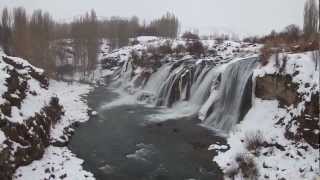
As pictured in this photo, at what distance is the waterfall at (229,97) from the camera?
67.7 feet

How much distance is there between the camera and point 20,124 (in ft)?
53.2

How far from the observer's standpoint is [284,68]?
62.4 feet

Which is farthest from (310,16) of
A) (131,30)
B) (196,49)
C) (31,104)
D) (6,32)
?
(131,30)

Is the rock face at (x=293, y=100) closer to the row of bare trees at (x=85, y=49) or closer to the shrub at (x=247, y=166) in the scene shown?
the shrub at (x=247, y=166)

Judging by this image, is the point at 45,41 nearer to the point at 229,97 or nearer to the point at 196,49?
the point at 196,49

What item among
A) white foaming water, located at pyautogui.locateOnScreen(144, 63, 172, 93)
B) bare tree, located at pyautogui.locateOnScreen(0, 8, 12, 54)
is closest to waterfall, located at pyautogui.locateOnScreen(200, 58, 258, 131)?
white foaming water, located at pyautogui.locateOnScreen(144, 63, 172, 93)

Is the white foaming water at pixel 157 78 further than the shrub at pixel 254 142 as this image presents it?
Yes

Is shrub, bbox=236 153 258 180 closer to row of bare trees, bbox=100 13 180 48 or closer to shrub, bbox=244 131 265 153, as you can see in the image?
shrub, bbox=244 131 265 153

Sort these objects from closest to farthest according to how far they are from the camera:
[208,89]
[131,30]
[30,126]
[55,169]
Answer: [55,169]
[30,126]
[208,89]
[131,30]

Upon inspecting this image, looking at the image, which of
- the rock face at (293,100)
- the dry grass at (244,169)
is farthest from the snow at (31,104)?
the rock face at (293,100)

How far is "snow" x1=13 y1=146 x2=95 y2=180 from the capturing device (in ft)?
44.6

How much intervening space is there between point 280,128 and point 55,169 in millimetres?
9943

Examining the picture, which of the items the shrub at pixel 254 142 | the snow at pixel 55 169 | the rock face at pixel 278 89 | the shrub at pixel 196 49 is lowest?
the snow at pixel 55 169

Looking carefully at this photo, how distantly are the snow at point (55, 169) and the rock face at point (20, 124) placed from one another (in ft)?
1.04
